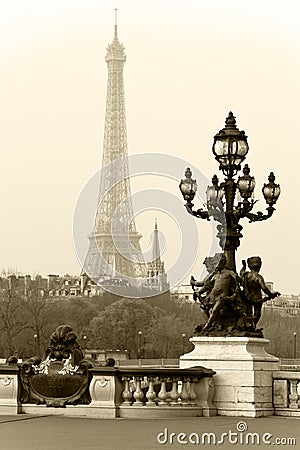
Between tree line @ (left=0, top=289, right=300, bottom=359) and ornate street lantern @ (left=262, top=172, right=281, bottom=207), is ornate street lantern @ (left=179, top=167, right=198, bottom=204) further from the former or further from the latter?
tree line @ (left=0, top=289, right=300, bottom=359)

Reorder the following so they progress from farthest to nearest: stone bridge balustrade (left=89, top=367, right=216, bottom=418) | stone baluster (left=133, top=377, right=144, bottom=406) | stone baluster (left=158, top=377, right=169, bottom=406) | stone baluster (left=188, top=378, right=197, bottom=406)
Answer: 1. stone baluster (left=188, top=378, right=197, bottom=406)
2. stone baluster (left=158, top=377, right=169, bottom=406)
3. stone baluster (left=133, top=377, right=144, bottom=406)
4. stone bridge balustrade (left=89, top=367, right=216, bottom=418)

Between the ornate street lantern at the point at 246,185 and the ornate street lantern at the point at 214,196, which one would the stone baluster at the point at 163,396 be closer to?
the ornate street lantern at the point at 214,196

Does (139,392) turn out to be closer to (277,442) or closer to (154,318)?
(277,442)

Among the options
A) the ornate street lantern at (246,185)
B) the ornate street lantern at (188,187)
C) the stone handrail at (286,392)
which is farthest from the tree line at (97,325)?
the stone handrail at (286,392)

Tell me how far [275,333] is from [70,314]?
20091 mm

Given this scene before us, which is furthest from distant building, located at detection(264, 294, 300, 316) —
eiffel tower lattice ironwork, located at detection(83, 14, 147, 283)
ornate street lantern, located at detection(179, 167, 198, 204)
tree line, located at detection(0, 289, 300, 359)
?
ornate street lantern, located at detection(179, 167, 198, 204)

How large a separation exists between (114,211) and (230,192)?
122576 mm

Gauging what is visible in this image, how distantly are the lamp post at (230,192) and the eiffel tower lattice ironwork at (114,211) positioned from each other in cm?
8950

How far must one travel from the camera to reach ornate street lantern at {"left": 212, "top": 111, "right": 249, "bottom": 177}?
26172 mm

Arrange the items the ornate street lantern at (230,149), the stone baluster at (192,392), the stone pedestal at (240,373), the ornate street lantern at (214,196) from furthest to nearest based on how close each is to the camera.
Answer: the ornate street lantern at (230,149) < the ornate street lantern at (214,196) < the stone pedestal at (240,373) < the stone baluster at (192,392)

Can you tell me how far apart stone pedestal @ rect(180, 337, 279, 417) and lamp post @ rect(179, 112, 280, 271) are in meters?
1.74

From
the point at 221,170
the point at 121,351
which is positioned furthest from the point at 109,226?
the point at 221,170

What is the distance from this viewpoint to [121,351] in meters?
111

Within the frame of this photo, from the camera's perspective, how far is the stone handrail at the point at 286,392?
2452 centimetres
